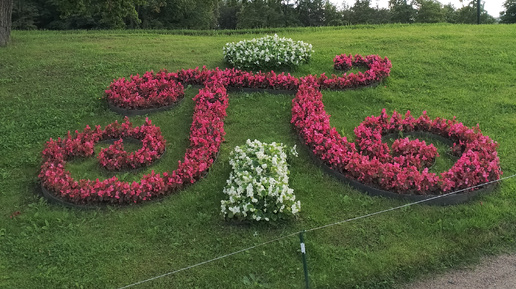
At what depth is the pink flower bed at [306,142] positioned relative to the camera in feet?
19.9

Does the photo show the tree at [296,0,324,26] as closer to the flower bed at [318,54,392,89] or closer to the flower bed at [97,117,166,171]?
the flower bed at [318,54,392,89]

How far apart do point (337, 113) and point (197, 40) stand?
7.71 meters

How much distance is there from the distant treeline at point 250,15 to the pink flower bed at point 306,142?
8.08 meters

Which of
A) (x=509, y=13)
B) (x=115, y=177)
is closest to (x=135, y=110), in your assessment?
(x=115, y=177)

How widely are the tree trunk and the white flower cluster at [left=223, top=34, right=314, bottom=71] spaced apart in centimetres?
643

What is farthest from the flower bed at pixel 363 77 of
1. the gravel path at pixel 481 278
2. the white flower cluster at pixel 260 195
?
the gravel path at pixel 481 278

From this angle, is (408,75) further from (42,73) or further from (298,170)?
(42,73)

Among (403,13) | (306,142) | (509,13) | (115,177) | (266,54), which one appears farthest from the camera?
(403,13)

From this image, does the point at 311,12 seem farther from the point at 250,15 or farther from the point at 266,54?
the point at 266,54

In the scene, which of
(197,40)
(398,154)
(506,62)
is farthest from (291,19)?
(398,154)

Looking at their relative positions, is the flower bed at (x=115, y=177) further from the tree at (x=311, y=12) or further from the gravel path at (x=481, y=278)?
the tree at (x=311, y=12)

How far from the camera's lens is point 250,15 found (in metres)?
45.2

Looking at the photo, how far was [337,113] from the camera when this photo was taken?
874cm

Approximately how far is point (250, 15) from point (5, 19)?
113 feet
